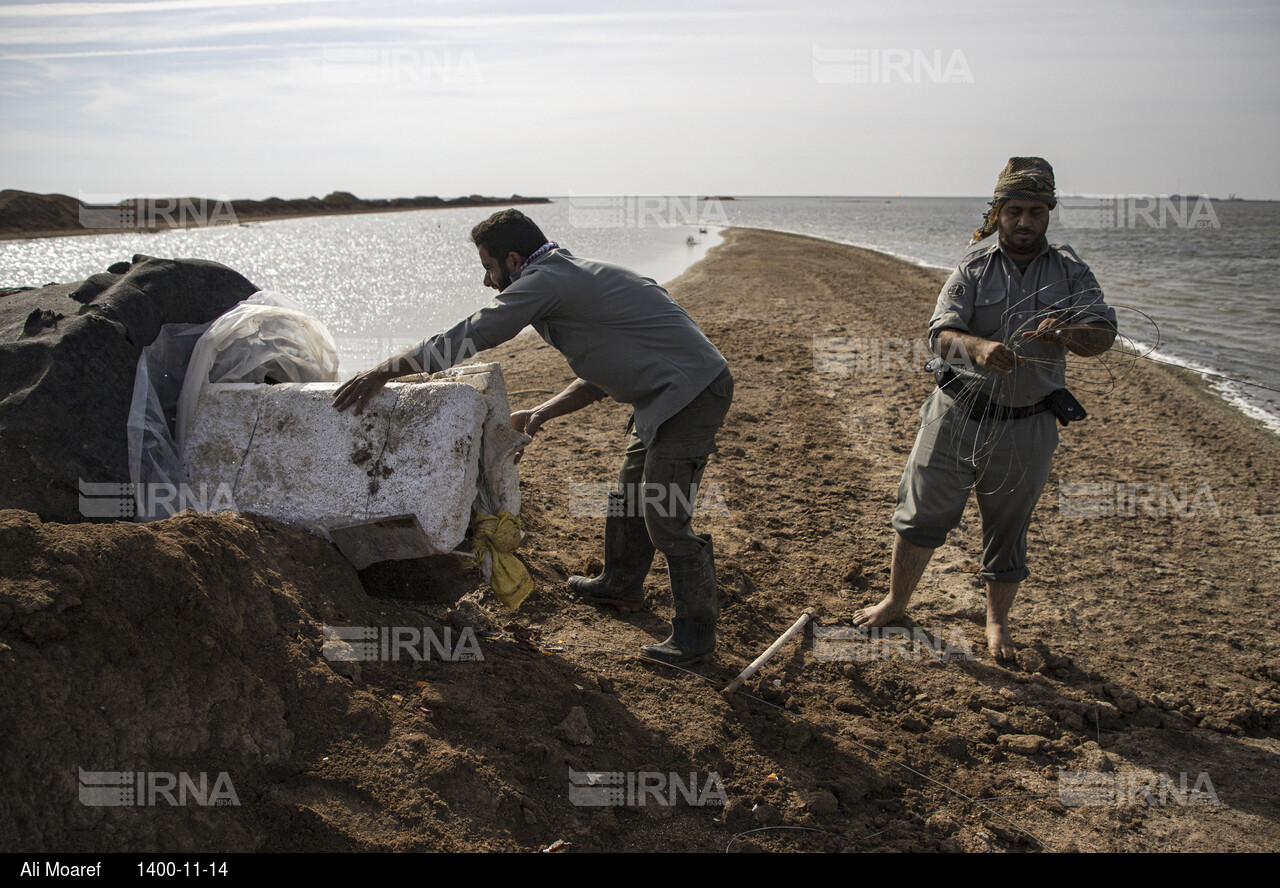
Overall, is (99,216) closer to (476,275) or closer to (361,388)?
(476,275)

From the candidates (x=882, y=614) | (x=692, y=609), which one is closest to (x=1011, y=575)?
(x=882, y=614)

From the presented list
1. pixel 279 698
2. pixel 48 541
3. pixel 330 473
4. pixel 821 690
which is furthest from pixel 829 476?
pixel 48 541

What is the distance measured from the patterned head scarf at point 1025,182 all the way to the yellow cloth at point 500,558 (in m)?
2.37

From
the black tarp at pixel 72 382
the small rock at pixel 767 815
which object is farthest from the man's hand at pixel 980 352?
the black tarp at pixel 72 382

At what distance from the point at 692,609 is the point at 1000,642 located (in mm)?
1517

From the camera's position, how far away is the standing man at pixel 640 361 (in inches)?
127

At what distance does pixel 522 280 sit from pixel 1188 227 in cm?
6953

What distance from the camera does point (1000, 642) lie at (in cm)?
383

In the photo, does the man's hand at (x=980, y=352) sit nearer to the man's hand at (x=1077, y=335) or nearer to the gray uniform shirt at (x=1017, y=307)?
the gray uniform shirt at (x=1017, y=307)

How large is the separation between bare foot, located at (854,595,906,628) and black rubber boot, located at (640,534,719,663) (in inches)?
35.2

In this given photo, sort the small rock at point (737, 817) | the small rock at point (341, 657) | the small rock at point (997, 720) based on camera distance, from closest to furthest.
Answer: the small rock at point (737, 817)
the small rock at point (341, 657)
the small rock at point (997, 720)

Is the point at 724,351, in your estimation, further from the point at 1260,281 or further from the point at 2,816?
the point at 1260,281

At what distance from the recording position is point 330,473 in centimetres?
339

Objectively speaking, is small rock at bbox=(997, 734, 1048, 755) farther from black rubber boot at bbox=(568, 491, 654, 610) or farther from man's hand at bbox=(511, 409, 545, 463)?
man's hand at bbox=(511, 409, 545, 463)
